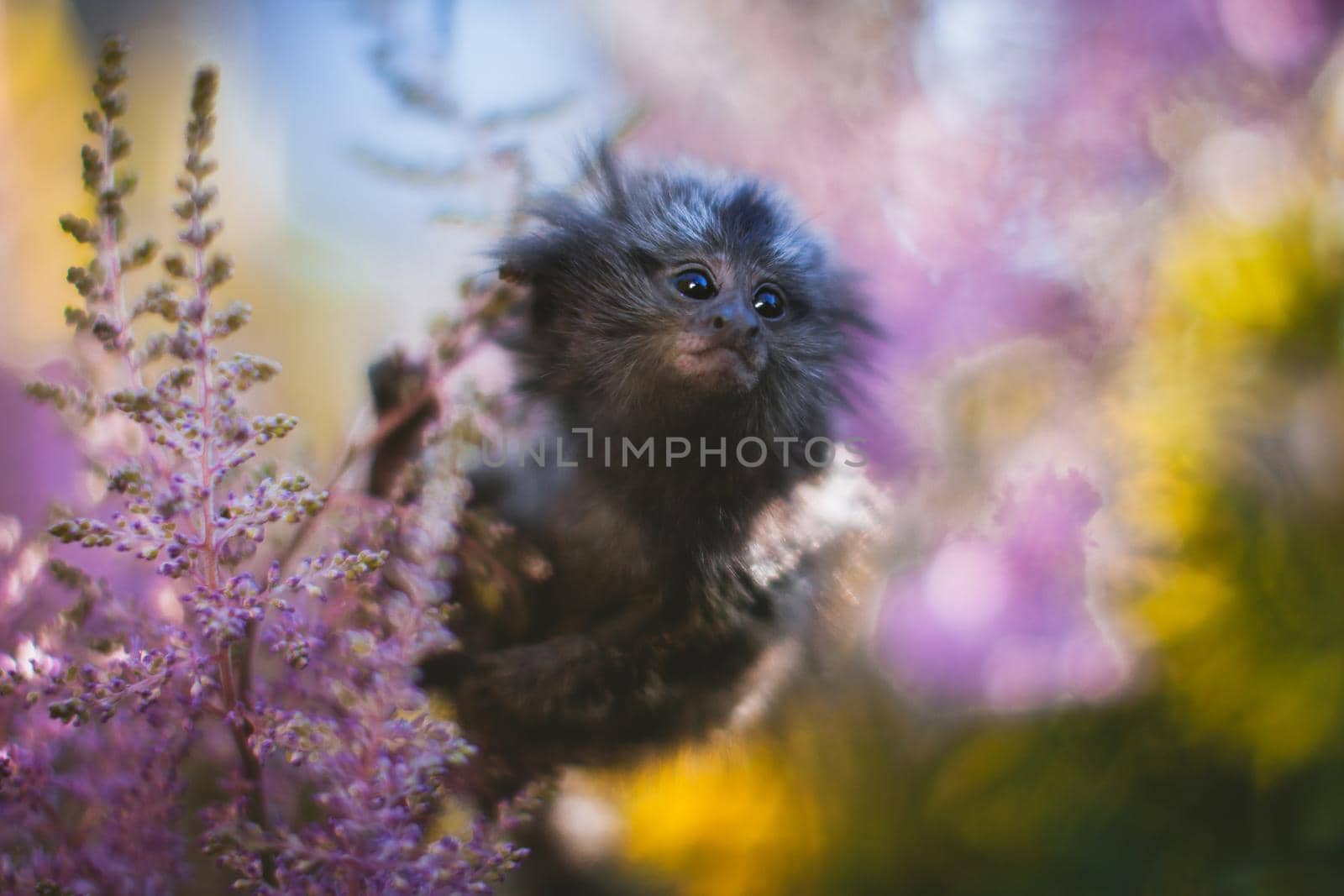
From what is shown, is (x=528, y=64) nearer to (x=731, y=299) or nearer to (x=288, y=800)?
(x=731, y=299)

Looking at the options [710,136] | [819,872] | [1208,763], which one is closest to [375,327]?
[710,136]

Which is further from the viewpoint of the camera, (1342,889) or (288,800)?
(1342,889)

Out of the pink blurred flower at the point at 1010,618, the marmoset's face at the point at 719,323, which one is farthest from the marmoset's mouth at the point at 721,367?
the pink blurred flower at the point at 1010,618

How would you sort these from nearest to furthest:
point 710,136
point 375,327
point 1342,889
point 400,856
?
point 400,856 → point 1342,889 → point 375,327 → point 710,136

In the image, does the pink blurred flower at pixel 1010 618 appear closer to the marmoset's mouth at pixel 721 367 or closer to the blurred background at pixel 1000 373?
the blurred background at pixel 1000 373

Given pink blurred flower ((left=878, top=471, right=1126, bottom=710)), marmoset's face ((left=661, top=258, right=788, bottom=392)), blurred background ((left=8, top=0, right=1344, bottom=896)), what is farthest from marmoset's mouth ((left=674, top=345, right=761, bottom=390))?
pink blurred flower ((left=878, top=471, right=1126, bottom=710))

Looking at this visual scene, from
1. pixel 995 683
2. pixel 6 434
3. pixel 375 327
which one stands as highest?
pixel 375 327

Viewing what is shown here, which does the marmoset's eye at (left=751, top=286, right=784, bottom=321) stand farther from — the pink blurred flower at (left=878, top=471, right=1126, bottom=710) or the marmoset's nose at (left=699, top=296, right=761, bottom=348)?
the pink blurred flower at (left=878, top=471, right=1126, bottom=710)

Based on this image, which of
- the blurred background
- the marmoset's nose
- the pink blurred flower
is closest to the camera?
the marmoset's nose
